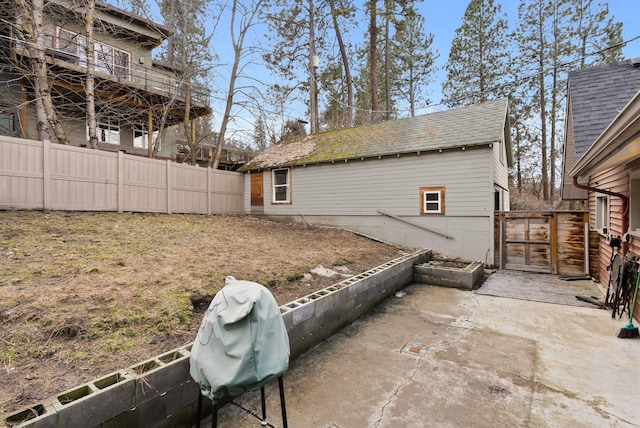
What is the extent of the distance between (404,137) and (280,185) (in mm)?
5236

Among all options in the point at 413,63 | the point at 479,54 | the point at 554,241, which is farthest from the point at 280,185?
the point at 479,54

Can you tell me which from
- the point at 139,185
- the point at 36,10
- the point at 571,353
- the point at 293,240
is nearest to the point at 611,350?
the point at 571,353

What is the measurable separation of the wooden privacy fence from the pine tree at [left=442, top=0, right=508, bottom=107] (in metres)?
14.0

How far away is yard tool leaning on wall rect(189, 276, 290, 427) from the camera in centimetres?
160

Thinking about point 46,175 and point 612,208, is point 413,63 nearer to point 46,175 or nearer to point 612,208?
point 612,208

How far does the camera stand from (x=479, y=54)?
17.3 meters

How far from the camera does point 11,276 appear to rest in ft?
10.9

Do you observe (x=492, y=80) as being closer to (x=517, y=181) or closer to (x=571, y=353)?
(x=517, y=181)

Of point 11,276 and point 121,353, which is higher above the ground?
point 11,276

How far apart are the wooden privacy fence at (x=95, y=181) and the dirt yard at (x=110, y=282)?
25.3 inches

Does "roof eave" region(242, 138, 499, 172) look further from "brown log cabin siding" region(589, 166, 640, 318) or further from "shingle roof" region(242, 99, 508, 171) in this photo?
"brown log cabin siding" region(589, 166, 640, 318)

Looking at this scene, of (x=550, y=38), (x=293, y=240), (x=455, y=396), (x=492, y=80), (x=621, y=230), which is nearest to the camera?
(x=455, y=396)

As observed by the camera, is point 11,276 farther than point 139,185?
No

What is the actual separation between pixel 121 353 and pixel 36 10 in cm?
974
